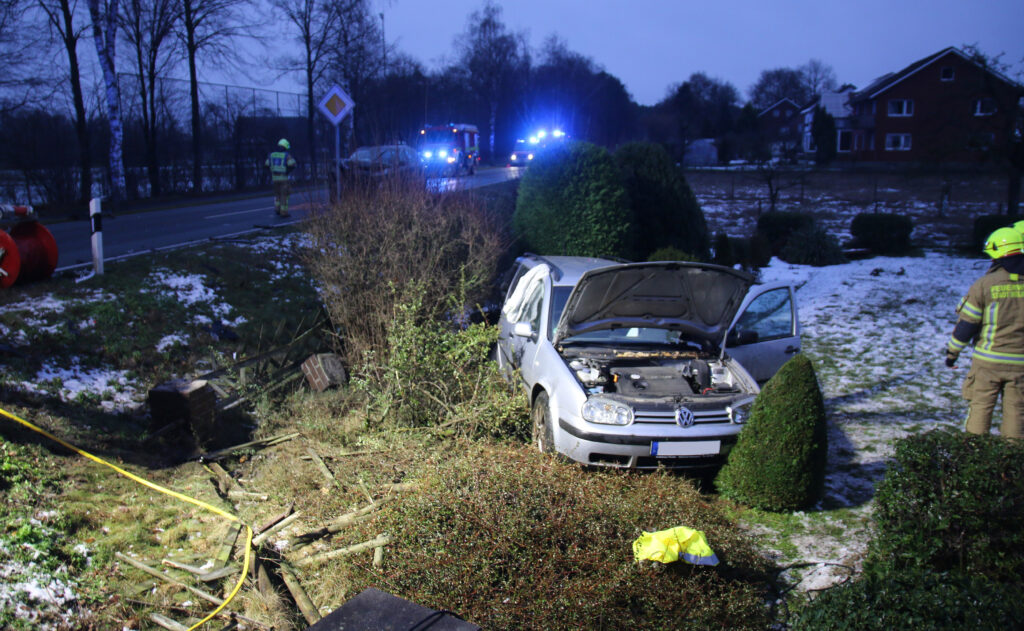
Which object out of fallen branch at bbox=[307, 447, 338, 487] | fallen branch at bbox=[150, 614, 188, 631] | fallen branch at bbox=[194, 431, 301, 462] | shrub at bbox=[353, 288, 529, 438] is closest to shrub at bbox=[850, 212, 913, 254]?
A: shrub at bbox=[353, 288, 529, 438]

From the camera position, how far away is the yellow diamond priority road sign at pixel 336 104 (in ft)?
37.5

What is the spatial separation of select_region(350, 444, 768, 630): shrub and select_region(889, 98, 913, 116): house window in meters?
53.1

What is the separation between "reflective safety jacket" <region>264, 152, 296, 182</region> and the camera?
603 inches

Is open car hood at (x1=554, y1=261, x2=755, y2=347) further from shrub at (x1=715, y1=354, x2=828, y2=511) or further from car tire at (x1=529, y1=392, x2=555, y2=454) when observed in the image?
shrub at (x1=715, y1=354, x2=828, y2=511)

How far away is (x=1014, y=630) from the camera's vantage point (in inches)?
104

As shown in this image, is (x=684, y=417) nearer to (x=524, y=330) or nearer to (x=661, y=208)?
(x=524, y=330)

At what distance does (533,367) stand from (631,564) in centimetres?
286

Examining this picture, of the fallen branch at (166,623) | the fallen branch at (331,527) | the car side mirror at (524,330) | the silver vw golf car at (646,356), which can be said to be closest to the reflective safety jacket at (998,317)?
the silver vw golf car at (646,356)

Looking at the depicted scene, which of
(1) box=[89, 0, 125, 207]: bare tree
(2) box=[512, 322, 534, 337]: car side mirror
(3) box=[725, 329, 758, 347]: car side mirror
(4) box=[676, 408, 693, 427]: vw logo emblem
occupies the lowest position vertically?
(4) box=[676, 408, 693, 427]: vw logo emblem

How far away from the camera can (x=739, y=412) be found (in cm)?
522

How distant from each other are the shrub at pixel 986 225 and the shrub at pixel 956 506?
16268mm

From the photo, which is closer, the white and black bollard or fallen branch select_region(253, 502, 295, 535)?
fallen branch select_region(253, 502, 295, 535)

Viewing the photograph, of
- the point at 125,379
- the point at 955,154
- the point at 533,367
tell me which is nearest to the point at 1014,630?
the point at 533,367

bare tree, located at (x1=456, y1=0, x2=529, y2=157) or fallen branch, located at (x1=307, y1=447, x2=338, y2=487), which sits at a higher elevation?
bare tree, located at (x1=456, y1=0, x2=529, y2=157)
